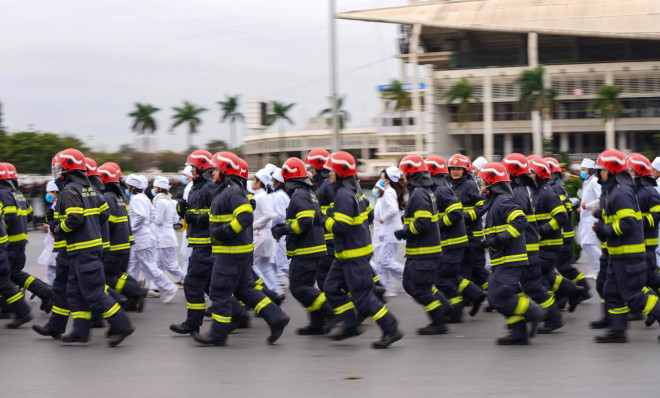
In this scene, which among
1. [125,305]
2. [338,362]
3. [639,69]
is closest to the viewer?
[338,362]

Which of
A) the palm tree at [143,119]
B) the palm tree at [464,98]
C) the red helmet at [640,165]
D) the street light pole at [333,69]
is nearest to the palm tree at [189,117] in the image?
the palm tree at [143,119]

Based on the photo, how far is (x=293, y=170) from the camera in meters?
9.59

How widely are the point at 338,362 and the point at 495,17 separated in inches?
2442

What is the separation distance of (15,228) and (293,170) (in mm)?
3570

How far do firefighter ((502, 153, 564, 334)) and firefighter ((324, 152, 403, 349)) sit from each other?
1.69 metres

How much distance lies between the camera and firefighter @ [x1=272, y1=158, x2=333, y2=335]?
9.30 meters

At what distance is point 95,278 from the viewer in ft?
28.1

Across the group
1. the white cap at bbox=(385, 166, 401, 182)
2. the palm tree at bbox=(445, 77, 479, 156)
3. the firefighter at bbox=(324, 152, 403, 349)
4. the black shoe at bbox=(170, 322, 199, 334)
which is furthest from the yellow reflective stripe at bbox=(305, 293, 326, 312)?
the palm tree at bbox=(445, 77, 479, 156)

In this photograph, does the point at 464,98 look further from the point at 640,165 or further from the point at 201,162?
the point at 201,162

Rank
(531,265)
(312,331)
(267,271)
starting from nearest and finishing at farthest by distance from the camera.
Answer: (531,265) → (312,331) → (267,271)

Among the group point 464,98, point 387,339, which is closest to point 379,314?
point 387,339

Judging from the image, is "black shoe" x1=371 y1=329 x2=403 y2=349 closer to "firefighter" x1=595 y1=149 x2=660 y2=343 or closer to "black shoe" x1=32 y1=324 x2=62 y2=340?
"firefighter" x1=595 y1=149 x2=660 y2=343

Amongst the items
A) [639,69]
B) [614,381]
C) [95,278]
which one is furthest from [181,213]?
[639,69]

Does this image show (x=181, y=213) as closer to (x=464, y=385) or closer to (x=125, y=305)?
(x=125, y=305)
